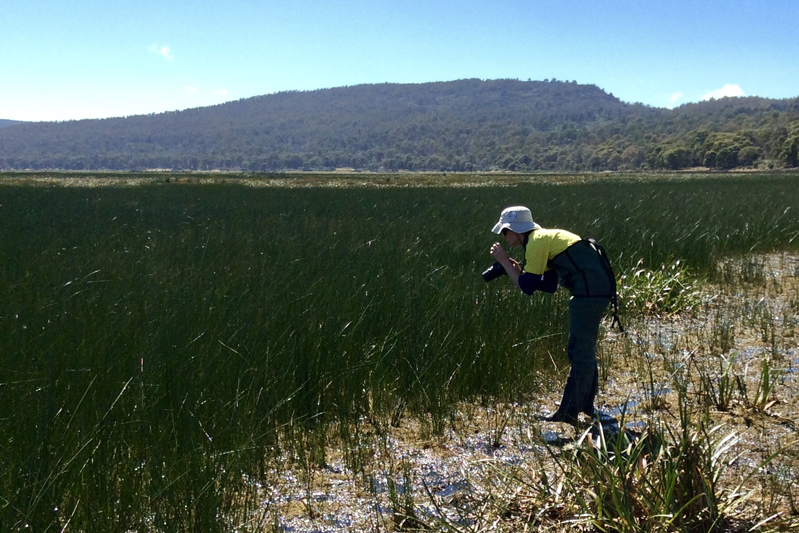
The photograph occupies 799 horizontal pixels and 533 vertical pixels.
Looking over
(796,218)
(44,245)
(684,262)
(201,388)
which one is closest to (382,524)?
(201,388)

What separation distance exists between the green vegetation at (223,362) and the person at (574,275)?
616 mm

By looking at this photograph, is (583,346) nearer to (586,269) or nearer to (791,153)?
(586,269)

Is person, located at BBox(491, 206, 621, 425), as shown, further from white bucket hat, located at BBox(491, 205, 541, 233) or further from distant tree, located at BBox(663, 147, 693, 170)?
distant tree, located at BBox(663, 147, 693, 170)

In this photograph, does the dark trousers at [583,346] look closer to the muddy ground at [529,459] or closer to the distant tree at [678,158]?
the muddy ground at [529,459]

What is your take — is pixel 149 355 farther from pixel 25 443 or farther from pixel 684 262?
pixel 684 262

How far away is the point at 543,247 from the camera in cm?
446

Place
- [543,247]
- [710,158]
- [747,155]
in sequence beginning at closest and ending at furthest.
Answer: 1. [543,247]
2. [747,155]
3. [710,158]

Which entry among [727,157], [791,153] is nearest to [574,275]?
[791,153]

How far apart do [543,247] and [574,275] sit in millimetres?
272

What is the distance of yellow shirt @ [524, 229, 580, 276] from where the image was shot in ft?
14.6

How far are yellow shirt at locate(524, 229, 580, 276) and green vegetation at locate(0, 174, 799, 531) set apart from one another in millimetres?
1071

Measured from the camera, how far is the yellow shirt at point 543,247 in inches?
175

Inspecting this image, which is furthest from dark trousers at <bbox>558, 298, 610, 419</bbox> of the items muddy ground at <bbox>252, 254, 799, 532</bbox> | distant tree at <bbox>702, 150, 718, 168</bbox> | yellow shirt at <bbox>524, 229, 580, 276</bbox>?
distant tree at <bbox>702, 150, 718, 168</bbox>

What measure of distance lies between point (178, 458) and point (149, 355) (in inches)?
42.9
